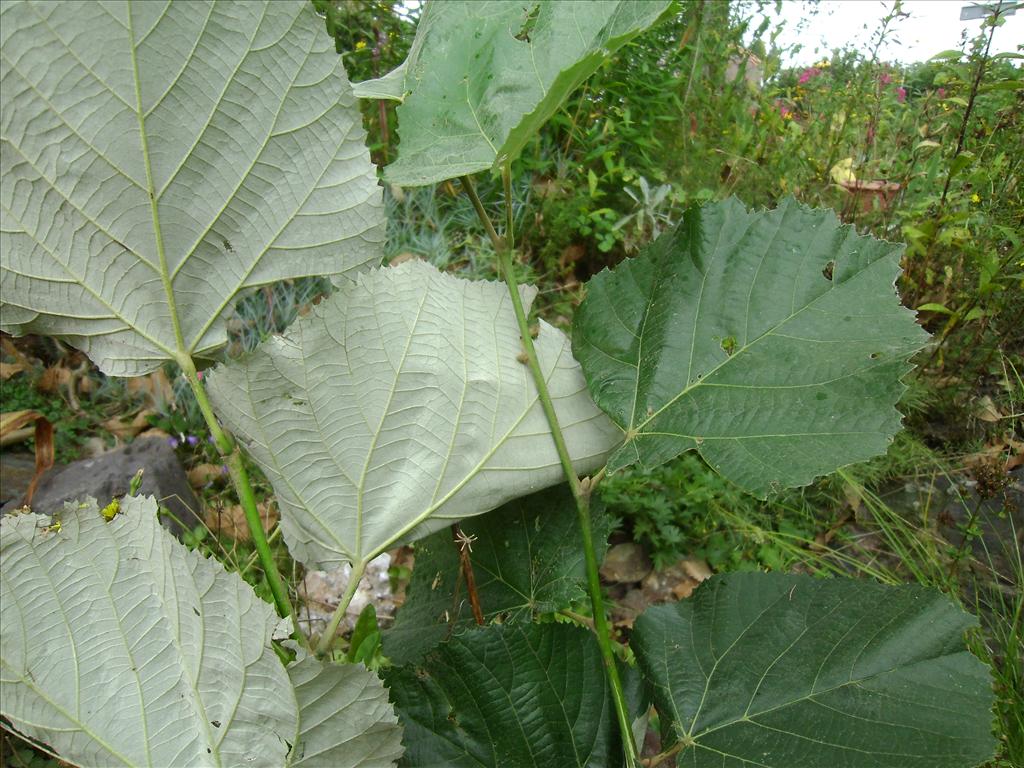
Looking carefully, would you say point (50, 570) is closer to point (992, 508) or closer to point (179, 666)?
point (179, 666)

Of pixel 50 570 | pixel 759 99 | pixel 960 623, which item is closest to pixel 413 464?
pixel 50 570

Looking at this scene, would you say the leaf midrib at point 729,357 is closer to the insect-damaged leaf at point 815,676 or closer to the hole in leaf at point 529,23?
the insect-damaged leaf at point 815,676

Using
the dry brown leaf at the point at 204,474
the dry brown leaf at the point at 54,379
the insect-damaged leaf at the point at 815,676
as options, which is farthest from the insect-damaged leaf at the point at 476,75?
the dry brown leaf at the point at 54,379

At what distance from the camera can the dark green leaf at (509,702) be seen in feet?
1.91

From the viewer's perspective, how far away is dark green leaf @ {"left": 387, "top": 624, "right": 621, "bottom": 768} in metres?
0.58

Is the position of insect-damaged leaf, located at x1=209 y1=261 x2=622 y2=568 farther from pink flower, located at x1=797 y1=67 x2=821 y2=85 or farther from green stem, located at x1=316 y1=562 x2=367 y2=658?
pink flower, located at x1=797 y1=67 x2=821 y2=85

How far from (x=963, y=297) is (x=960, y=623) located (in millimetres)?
1958

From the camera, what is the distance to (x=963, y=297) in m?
2.22

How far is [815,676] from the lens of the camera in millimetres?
625

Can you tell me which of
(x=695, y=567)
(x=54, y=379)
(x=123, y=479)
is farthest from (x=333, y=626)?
(x=54, y=379)

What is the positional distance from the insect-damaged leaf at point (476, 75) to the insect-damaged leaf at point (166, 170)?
0.09 meters

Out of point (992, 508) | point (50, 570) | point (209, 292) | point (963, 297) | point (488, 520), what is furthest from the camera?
point (963, 297)

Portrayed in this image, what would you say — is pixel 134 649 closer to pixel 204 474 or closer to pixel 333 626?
pixel 333 626

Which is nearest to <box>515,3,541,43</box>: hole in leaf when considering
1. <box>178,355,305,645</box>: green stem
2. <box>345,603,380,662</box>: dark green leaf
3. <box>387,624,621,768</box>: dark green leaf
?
<box>178,355,305,645</box>: green stem
